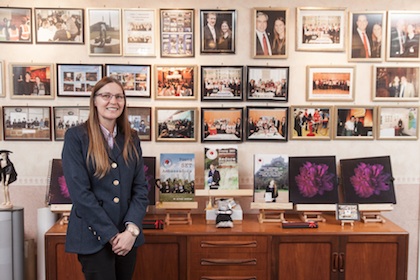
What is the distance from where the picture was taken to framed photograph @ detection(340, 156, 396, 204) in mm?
2855

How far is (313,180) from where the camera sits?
9.38 ft

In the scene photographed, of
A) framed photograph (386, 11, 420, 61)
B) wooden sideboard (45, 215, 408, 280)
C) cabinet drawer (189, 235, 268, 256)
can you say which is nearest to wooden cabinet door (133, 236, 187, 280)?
wooden sideboard (45, 215, 408, 280)

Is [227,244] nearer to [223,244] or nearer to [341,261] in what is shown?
[223,244]

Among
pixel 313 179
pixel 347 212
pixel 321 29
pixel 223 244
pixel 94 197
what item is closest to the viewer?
pixel 94 197

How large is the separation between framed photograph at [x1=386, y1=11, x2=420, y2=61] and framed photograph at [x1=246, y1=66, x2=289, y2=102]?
32.6 inches

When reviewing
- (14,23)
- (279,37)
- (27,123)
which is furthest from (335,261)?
(14,23)

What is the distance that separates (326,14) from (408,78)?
815mm

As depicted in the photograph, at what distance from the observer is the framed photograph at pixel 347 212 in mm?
2713

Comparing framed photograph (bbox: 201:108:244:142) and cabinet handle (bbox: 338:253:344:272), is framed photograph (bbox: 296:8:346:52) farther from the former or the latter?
cabinet handle (bbox: 338:253:344:272)

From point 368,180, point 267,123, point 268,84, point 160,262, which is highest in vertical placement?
point 268,84

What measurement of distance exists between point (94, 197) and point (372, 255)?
187 cm

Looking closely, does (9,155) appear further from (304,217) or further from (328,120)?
(328,120)

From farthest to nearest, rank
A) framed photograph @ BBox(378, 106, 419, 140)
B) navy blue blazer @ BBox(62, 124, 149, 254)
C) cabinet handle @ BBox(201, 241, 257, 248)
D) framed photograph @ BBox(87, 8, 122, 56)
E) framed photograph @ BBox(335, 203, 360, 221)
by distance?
framed photograph @ BBox(378, 106, 419, 140), framed photograph @ BBox(87, 8, 122, 56), framed photograph @ BBox(335, 203, 360, 221), cabinet handle @ BBox(201, 241, 257, 248), navy blue blazer @ BBox(62, 124, 149, 254)

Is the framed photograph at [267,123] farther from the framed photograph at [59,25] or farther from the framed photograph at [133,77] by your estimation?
the framed photograph at [59,25]
